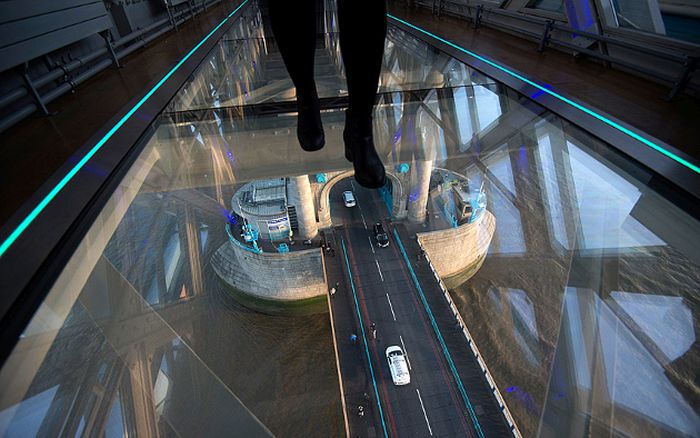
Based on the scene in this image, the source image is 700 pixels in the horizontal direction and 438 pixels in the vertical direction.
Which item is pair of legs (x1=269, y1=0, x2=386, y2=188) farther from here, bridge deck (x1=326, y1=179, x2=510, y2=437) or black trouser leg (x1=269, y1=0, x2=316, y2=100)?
bridge deck (x1=326, y1=179, x2=510, y2=437)

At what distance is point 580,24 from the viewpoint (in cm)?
444

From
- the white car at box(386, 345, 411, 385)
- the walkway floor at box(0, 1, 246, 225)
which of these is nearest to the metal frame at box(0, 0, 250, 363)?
the walkway floor at box(0, 1, 246, 225)

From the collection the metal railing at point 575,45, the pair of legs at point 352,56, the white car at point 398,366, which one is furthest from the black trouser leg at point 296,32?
the white car at point 398,366

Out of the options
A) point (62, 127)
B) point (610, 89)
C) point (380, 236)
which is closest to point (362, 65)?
point (62, 127)

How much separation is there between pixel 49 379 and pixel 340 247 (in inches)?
519

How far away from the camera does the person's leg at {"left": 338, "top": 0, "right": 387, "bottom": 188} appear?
4.49 feet

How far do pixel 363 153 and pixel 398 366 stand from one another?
30.0 ft

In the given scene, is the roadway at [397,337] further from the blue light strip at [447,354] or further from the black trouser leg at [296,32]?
the black trouser leg at [296,32]

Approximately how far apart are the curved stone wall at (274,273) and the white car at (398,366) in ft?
14.0

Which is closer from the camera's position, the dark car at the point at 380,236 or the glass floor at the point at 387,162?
the glass floor at the point at 387,162

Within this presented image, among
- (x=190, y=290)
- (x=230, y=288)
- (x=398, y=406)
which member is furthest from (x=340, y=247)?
(x=190, y=290)

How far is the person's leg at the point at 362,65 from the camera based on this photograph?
4.49ft

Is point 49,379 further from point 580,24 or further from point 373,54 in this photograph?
point 580,24

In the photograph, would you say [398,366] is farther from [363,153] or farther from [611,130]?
[363,153]
